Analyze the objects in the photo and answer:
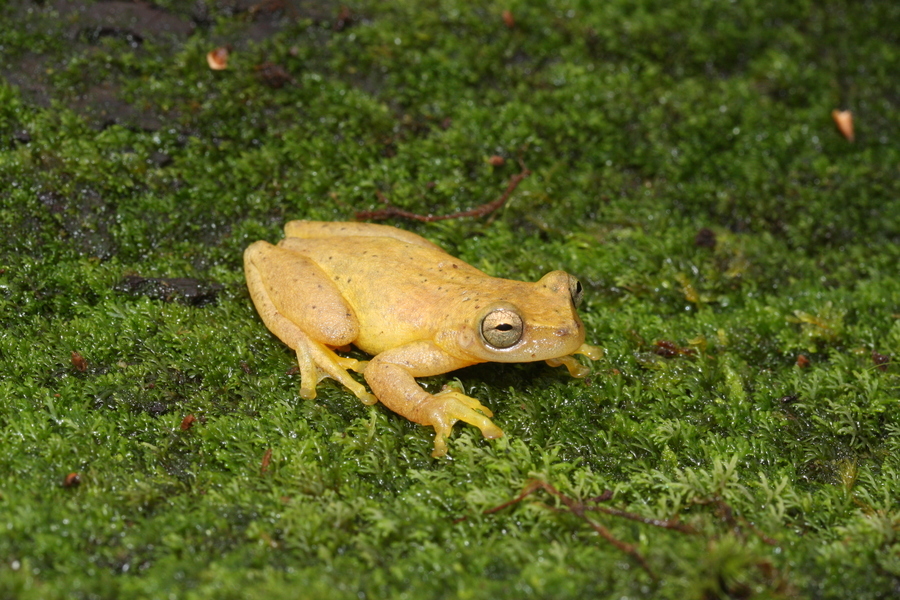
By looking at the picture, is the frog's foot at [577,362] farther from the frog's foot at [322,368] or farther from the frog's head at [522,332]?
the frog's foot at [322,368]

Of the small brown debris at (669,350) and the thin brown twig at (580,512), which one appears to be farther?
the small brown debris at (669,350)

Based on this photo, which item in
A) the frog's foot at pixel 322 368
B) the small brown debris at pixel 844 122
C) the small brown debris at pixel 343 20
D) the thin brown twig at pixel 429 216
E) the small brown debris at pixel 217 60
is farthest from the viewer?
the small brown debris at pixel 844 122

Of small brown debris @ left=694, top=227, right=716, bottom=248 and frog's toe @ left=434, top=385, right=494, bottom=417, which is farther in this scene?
small brown debris @ left=694, top=227, right=716, bottom=248

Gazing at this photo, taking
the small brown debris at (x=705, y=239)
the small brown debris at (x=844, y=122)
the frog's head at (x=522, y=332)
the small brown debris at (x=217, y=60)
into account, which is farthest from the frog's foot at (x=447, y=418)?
the small brown debris at (x=844, y=122)

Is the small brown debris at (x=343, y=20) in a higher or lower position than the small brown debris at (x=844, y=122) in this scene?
higher

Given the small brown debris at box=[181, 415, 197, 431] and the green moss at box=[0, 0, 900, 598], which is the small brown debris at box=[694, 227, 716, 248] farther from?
the small brown debris at box=[181, 415, 197, 431]

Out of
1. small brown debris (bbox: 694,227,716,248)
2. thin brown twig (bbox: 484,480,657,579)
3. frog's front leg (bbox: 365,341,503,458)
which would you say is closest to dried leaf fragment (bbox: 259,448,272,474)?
frog's front leg (bbox: 365,341,503,458)

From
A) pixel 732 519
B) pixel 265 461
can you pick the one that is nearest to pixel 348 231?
pixel 265 461

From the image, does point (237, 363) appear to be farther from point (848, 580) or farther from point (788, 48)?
point (788, 48)
